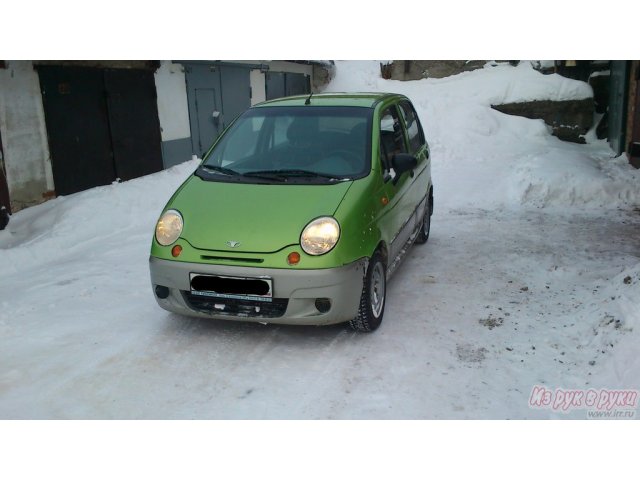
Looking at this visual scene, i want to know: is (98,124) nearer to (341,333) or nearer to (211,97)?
(211,97)

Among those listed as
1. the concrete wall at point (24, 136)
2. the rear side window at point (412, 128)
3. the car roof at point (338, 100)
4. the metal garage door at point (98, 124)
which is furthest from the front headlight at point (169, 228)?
the metal garage door at point (98, 124)

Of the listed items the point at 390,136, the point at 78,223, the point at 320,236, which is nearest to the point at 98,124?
the point at 78,223

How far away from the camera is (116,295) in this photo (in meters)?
5.52

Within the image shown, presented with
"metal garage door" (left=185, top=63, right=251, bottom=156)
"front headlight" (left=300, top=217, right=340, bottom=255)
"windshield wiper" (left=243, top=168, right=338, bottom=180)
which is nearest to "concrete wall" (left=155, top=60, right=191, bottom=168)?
"metal garage door" (left=185, top=63, right=251, bottom=156)

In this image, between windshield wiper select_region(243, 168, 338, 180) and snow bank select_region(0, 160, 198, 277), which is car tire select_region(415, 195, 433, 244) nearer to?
windshield wiper select_region(243, 168, 338, 180)

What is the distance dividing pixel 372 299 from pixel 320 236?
0.79 meters

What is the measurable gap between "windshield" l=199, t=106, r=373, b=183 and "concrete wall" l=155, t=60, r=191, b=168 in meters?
6.07

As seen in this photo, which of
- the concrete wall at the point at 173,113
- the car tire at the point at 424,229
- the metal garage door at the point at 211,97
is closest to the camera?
the car tire at the point at 424,229

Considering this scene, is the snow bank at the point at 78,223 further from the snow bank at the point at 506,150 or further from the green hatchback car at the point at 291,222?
the snow bank at the point at 506,150

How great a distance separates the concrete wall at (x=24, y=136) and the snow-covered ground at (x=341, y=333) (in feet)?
1.09

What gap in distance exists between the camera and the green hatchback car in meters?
4.17

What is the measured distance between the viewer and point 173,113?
37.8ft

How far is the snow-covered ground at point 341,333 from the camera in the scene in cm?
373

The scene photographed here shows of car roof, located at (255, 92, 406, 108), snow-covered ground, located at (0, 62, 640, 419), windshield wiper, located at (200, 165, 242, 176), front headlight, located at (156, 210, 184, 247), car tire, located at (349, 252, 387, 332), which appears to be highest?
car roof, located at (255, 92, 406, 108)
